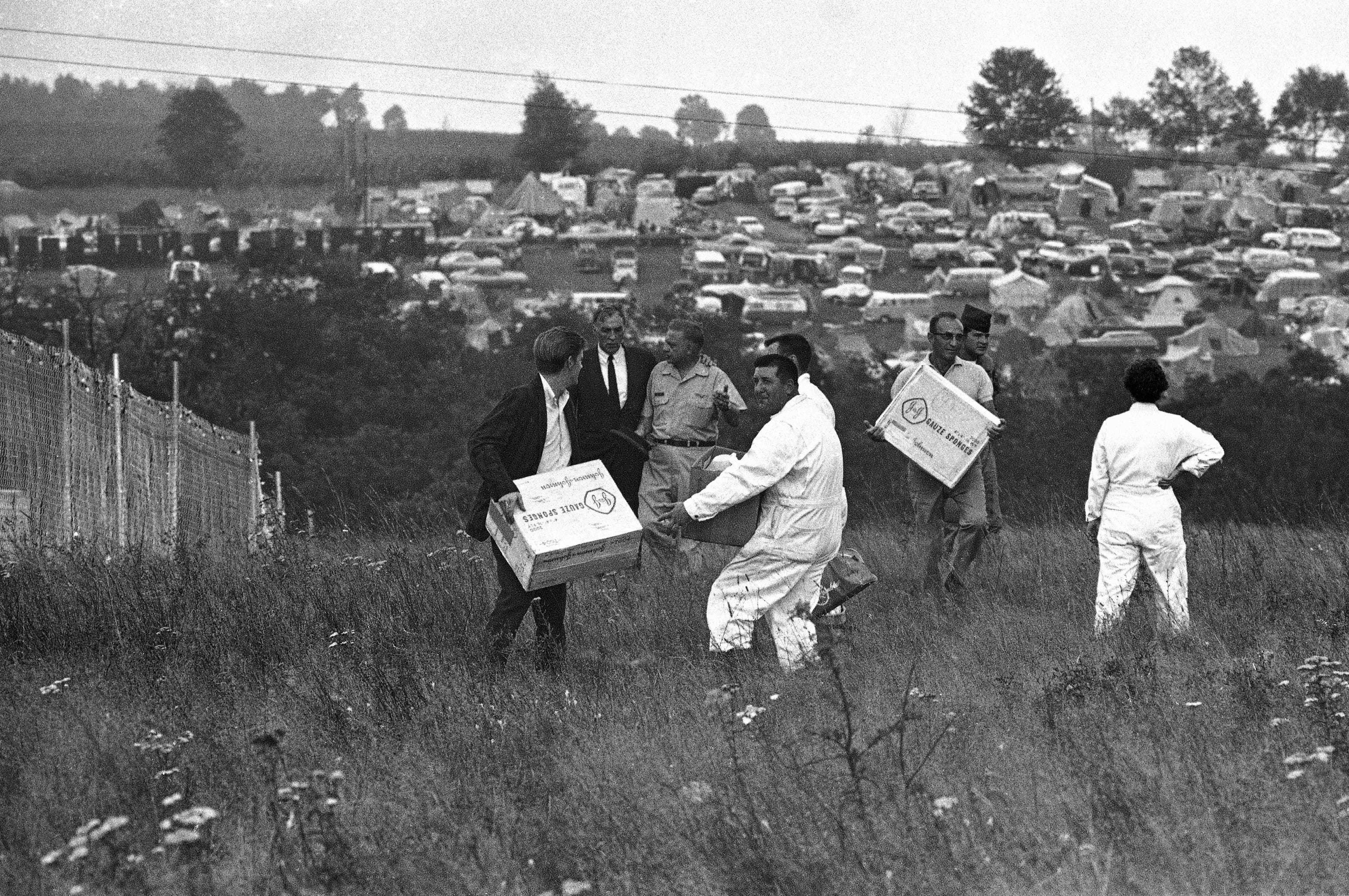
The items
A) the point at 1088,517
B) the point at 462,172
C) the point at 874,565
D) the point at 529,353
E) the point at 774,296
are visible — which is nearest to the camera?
the point at 1088,517

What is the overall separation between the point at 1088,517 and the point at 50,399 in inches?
218

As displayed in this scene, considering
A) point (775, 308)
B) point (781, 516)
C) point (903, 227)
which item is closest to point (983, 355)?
point (781, 516)

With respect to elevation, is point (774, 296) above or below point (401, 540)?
below

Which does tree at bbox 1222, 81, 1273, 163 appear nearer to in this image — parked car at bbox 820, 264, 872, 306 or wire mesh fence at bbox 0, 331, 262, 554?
parked car at bbox 820, 264, 872, 306

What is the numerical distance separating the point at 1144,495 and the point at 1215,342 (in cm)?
8970

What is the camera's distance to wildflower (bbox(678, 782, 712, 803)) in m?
5.15

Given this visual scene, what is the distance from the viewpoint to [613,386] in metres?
9.18

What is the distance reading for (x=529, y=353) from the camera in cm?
5272

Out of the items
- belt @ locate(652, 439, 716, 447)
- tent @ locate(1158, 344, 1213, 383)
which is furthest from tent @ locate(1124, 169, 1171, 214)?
belt @ locate(652, 439, 716, 447)

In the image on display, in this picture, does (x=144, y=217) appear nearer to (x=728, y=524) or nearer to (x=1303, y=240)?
(x=1303, y=240)

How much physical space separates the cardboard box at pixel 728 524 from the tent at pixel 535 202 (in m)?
146

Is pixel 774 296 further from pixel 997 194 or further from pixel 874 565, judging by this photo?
pixel 874 565

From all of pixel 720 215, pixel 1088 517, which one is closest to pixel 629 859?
pixel 1088 517

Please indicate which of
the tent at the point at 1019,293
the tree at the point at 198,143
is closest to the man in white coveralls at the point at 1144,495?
the tent at the point at 1019,293
